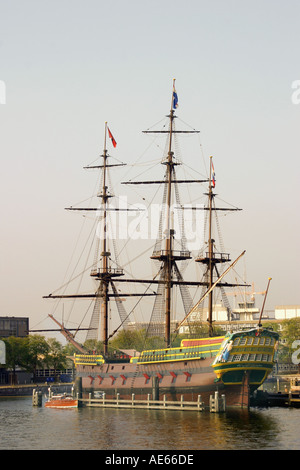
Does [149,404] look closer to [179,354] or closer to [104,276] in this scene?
[179,354]

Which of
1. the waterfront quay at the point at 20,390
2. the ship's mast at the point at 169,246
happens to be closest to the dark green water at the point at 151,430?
the ship's mast at the point at 169,246

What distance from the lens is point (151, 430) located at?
196 feet

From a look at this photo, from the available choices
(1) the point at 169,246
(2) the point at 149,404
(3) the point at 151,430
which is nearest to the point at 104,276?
(1) the point at 169,246

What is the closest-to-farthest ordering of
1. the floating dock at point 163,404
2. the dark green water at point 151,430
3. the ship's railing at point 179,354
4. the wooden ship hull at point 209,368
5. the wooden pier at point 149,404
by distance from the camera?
the dark green water at point 151,430 < the floating dock at point 163,404 < the wooden pier at point 149,404 < the wooden ship hull at point 209,368 < the ship's railing at point 179,354

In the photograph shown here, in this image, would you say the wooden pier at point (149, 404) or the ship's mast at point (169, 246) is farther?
the ship's mast at point (169, 246)

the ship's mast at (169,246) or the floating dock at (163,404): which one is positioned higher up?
the ship's mast at (169,246)

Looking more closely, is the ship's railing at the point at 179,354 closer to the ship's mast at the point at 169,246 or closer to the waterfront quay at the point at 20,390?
the ship's mast at the point at 169,246

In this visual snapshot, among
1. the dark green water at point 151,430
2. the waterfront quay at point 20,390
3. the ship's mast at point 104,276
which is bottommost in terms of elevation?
the waterfront quay at point 20,390

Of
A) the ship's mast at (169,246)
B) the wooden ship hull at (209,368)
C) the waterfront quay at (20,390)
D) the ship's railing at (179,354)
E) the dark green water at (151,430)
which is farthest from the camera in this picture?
the waterfront quay at (20,390)

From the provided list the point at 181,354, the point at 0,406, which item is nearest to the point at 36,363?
the point at 0,406

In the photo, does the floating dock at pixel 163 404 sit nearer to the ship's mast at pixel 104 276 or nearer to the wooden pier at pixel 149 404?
the wooden pier at pixel 149 404

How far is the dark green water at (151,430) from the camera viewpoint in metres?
52.6
